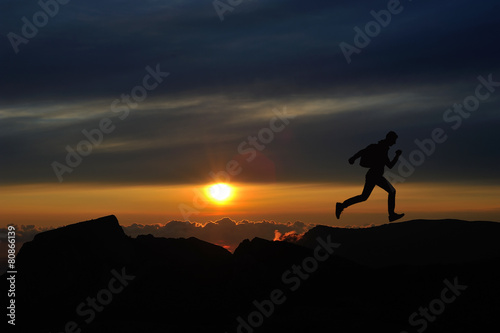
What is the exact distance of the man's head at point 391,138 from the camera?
19.9 metres

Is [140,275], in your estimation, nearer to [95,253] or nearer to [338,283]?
[95,253]

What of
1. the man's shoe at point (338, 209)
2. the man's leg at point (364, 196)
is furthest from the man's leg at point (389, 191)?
the man's shoe at point (338, 209)

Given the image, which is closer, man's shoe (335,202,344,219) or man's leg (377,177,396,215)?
man's leg (377,177,396,215)

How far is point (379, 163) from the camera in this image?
67.1ft

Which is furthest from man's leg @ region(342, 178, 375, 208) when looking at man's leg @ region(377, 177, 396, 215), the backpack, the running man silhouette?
the backpack

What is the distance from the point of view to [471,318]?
18.2 metres

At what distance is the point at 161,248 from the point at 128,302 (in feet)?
13.9

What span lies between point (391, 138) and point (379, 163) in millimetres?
1011

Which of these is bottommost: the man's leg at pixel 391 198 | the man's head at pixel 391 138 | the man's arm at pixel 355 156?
the man's leg at pixel 391 198

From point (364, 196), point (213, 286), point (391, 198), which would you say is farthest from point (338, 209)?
point (213, 286)

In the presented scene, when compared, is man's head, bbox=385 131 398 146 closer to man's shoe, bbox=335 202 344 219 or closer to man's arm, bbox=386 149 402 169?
man's arm, bbox=386 149 402 169

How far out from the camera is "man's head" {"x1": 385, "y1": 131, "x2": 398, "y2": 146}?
784 inches

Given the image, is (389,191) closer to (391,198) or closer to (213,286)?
(391,198)

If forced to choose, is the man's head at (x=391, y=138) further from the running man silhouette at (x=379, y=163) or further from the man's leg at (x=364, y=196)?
the man's leg at (x=364, y=196)
